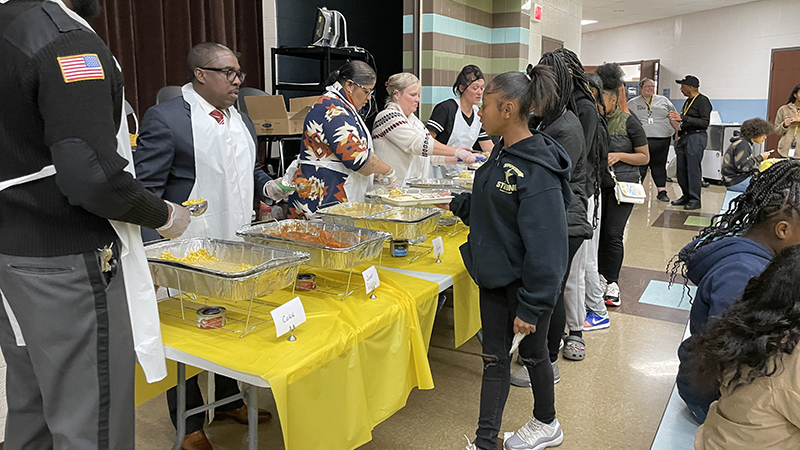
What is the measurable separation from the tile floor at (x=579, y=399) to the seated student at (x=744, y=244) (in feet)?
1.85

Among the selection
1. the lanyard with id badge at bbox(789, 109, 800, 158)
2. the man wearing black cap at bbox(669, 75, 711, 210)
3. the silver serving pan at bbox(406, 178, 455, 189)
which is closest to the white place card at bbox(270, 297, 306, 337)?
the silver serving pan at bbox(406, 178, 455, 189)

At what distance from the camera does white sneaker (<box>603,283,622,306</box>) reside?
3596 mm

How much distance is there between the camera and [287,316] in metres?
1.40

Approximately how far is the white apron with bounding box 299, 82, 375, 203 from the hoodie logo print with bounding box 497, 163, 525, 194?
95 centimetres

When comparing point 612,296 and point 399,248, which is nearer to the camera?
point 399,248

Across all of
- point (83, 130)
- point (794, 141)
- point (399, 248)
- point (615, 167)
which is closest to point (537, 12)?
point (794, 141)

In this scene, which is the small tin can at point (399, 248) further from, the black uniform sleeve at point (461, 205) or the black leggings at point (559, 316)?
the black leggings at point (559, 316)

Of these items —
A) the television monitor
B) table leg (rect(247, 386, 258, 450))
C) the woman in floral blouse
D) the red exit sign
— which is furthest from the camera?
the red exit sign

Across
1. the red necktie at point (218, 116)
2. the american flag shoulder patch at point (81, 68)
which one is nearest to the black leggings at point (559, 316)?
the red necktie at point (218, 116)

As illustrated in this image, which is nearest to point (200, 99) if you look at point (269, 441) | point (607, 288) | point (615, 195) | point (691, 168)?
point (269, 441)

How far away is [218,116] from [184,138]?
160mm

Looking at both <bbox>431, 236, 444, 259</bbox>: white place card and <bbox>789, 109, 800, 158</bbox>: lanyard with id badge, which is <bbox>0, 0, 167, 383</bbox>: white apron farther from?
<bbox>789, 109, 800, 158</bbox>: lanyard with id badge

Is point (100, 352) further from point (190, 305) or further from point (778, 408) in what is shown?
point (778, 408)

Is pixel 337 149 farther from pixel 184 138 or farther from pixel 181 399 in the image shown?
pixel 181 399
